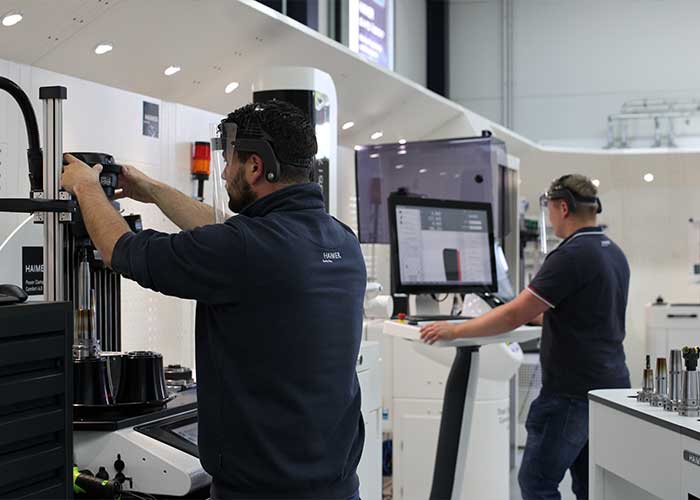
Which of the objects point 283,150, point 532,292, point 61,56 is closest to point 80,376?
point 283,150

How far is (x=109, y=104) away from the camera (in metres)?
3.16

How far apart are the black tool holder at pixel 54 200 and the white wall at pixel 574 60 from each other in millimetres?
7672

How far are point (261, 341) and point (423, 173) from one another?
2985 millimetres

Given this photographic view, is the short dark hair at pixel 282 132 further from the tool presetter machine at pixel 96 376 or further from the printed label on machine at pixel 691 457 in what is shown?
the printed label on machine at pixel 691 457

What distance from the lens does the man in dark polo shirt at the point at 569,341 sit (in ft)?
11.4

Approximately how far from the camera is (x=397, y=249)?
12.0 ft

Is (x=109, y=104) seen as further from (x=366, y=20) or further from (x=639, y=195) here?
(x=639, y=195)

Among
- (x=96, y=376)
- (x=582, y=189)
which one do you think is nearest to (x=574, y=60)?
(x=582, y=189)

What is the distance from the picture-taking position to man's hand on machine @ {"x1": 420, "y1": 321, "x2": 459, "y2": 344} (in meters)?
3.35

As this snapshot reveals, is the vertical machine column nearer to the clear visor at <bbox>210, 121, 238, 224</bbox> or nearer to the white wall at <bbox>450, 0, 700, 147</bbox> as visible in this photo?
the clear visor at <bbox>210, 121, 238, 224</bbox>

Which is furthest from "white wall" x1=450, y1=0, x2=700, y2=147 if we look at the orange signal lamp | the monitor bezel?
the orange signal lamp

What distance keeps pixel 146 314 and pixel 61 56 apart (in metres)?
0.97

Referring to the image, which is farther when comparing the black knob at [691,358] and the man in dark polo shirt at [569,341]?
the man in dark polo shirt at [569,341]

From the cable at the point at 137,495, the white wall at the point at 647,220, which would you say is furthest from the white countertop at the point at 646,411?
the white wall at the point at 647,220
